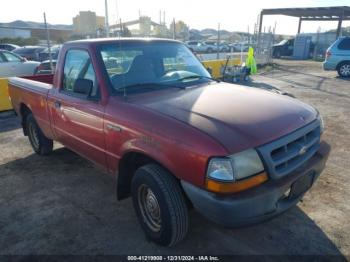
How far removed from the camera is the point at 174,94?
340 centimetres

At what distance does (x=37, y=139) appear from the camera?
550 centimetres

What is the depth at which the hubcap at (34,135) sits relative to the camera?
5.44 m

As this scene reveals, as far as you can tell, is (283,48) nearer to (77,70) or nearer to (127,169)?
(77,70)

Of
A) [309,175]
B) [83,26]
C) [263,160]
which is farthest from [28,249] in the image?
[83,26]

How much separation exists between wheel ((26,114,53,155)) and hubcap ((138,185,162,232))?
283 centimetres

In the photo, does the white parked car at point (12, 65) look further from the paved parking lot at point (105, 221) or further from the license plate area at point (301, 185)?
the license plate area at point (301, 185)

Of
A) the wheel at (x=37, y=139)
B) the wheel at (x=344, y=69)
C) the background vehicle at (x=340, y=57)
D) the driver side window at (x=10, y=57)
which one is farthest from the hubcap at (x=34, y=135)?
the wheel at (x=344, y=69)

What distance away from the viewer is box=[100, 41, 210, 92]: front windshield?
3.50 m

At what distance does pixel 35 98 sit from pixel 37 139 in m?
0.94

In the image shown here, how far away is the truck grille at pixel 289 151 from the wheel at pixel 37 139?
3.98 metres

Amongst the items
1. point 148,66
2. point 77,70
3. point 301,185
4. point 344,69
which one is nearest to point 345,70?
point 344,69

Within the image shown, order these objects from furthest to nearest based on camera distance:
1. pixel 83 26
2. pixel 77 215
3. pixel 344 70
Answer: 1. pixel 83 26
2. pixel 344 70
3. pixel 77 215

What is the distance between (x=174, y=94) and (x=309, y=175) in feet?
5.06

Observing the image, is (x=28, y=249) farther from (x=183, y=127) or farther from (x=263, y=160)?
(x=263, y=160)
